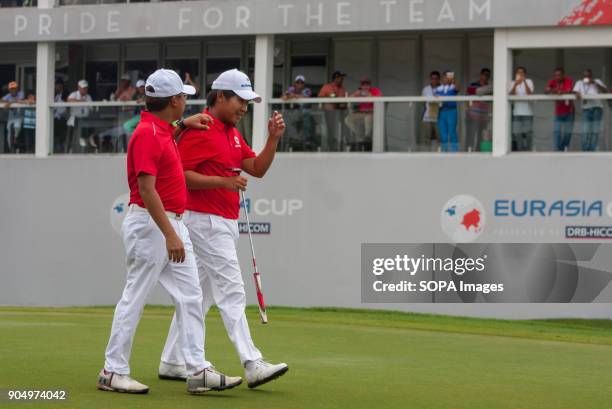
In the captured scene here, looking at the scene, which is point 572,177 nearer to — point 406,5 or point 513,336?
point 406,5

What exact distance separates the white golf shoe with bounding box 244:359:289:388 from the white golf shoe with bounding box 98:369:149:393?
72 centimetres

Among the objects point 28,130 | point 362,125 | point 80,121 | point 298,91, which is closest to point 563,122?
point 362,125

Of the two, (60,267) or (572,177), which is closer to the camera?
(572,177)

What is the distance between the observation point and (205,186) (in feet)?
28.8

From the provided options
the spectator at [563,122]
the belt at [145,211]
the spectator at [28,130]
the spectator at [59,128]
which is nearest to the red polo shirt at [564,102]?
the spectator at [563,122]

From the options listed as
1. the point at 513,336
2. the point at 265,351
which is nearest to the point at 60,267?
the point at 513,336

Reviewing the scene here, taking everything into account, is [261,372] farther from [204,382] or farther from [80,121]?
[80,121]

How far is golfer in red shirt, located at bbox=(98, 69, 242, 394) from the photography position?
316 inches

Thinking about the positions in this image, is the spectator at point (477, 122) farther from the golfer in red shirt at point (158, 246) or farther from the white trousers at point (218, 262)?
the golfer in red shirt at point (158, 246)

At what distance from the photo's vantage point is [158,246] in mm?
8203

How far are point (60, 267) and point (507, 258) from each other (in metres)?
9.54

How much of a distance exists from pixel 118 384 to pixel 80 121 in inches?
783

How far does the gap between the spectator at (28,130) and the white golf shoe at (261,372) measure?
20.1 m

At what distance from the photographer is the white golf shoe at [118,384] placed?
7930 mm
